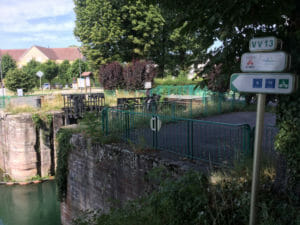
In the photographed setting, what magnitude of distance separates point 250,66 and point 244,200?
2062 millimetres

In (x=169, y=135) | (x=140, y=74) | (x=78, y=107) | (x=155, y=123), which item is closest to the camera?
(x=155, y=123)

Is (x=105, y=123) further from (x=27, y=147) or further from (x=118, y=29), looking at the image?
(x=118, y=29)

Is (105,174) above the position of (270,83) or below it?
below

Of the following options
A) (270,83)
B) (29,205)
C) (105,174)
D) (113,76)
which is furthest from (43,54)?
(270,83)

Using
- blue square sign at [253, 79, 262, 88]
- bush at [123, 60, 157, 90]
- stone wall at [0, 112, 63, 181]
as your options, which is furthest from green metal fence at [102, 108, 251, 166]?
bush at [123, 60, 157, 90]

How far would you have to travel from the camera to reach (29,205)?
45.4 feet

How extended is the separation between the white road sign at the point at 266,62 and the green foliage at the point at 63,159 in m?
7.35

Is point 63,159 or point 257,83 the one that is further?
point 63,159

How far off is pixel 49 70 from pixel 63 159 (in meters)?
44.7

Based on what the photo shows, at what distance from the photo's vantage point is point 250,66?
3148 mm

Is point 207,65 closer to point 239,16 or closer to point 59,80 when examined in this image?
point 239,16

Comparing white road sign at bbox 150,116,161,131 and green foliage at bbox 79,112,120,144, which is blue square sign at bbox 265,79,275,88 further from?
green foliage at bbox 79,112,120,144

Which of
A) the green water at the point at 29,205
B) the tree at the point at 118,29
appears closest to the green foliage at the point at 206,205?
the green water at the point at 29,205

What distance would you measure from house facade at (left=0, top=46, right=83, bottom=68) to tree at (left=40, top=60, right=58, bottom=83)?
14707 mm
